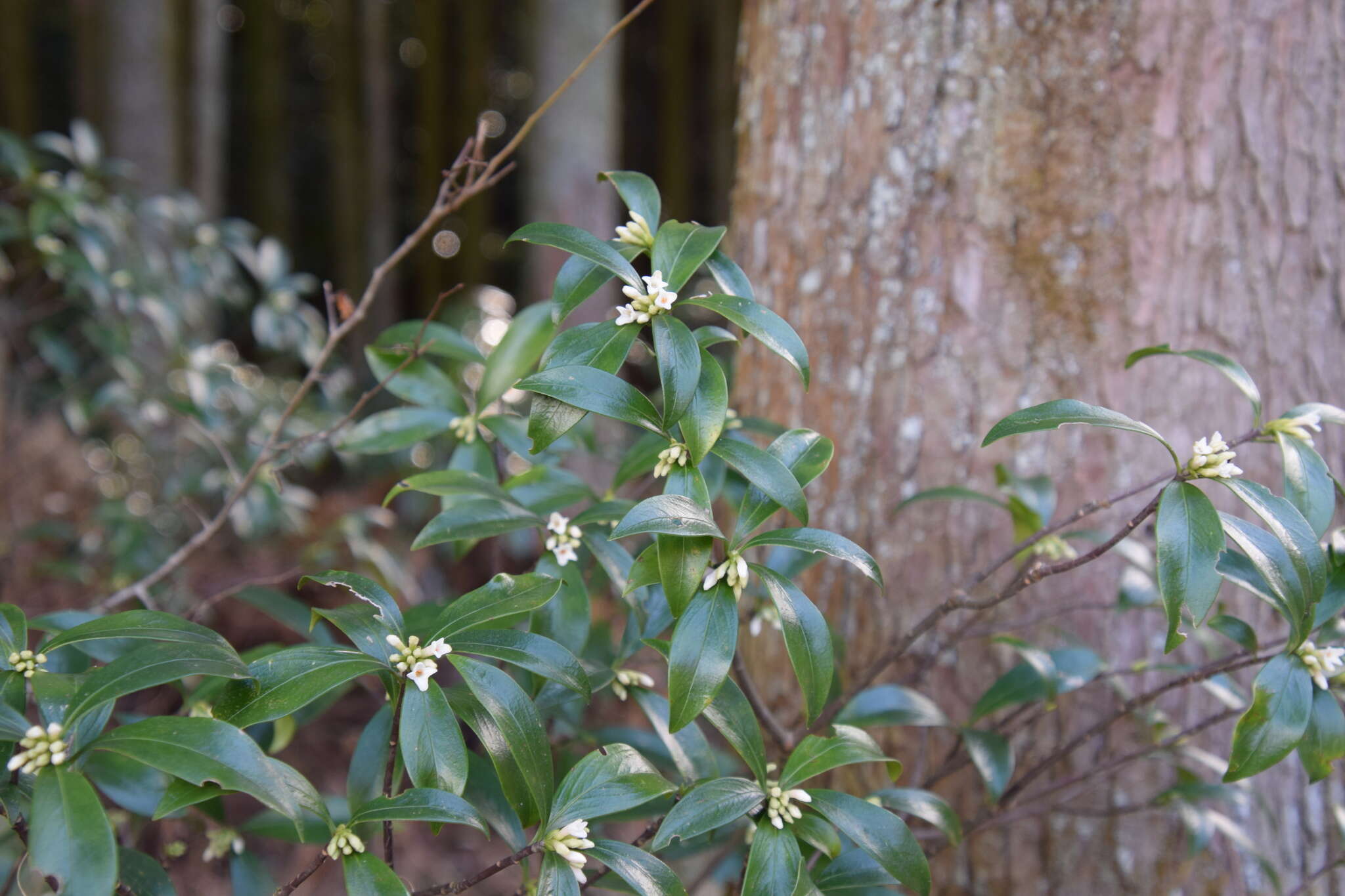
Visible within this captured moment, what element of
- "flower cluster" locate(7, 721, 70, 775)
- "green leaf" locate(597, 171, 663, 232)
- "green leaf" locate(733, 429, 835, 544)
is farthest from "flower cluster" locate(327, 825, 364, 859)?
"green leaf" locate(597, 171, 663, 232)

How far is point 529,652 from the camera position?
81 cm

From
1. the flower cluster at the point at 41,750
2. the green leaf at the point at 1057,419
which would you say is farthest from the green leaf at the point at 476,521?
the green leaf at the point at 1057,419

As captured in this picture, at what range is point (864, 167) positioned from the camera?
4.79 feet

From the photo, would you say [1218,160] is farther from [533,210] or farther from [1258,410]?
[533,210]

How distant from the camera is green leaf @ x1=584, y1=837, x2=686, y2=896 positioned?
756 millimetres

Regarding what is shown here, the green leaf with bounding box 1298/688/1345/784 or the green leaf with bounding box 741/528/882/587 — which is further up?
the green leaf with bounding box 741/528/882/587

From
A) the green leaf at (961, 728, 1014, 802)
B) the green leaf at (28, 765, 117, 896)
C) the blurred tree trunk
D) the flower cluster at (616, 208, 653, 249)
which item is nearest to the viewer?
the green leaf at (28, 765, 117, 896)

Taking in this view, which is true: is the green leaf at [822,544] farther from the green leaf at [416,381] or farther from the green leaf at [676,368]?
the green leaf at [416,381]

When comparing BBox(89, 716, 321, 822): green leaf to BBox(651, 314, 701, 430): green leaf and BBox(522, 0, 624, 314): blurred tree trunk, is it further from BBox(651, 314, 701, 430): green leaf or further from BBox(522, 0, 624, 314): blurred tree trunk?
BBox(522, 0, 624, 314): blurred tree trunk

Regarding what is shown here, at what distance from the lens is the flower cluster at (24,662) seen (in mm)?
782

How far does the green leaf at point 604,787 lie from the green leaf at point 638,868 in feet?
0.10

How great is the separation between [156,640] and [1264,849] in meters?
1.63

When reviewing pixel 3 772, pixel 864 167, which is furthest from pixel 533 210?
pixel 3 772

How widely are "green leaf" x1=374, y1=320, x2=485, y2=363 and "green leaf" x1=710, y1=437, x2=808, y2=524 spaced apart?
0.45 metres
